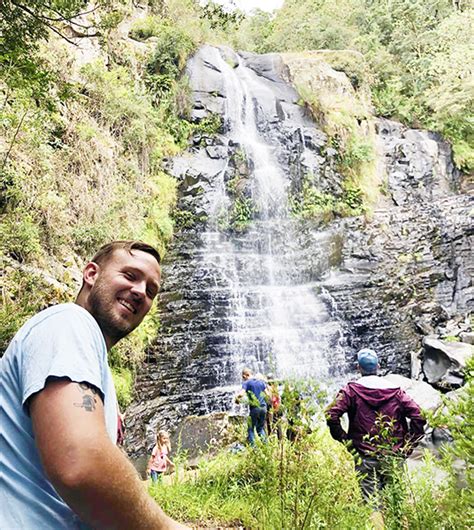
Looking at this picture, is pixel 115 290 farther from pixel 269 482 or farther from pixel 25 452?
pixel 269 482

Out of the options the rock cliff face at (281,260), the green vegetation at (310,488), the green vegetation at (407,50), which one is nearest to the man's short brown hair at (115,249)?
the green vegetation at (310,488)

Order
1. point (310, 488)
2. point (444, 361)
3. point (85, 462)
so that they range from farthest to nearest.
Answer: point (444, 361) < point (310, 488) < point (85, 462)

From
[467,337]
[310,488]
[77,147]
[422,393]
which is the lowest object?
[422,393]

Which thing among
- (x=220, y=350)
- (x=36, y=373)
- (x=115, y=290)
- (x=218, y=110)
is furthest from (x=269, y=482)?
(x=218, y=110)

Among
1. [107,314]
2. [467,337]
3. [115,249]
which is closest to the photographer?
[107,314]

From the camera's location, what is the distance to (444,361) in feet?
30.5

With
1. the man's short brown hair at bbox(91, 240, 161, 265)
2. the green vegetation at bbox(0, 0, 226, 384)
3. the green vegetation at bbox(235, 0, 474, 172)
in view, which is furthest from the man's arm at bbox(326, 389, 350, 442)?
the green vegetation at bbox(235, 0, 474, 172)

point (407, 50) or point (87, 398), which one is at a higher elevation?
point (407, 50)

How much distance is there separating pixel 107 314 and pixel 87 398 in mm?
387

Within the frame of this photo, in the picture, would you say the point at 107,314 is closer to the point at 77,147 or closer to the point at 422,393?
the point at 422,393

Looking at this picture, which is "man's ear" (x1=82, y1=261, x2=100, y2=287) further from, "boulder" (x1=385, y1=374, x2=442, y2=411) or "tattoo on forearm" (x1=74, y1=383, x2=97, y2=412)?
"boulder" (x1=385, y1=374, x2=442, y2=411)

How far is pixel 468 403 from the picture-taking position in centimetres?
166

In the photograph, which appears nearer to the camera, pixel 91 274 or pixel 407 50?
pixel 91 274

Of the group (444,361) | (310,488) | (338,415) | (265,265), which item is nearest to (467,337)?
(444,361)
